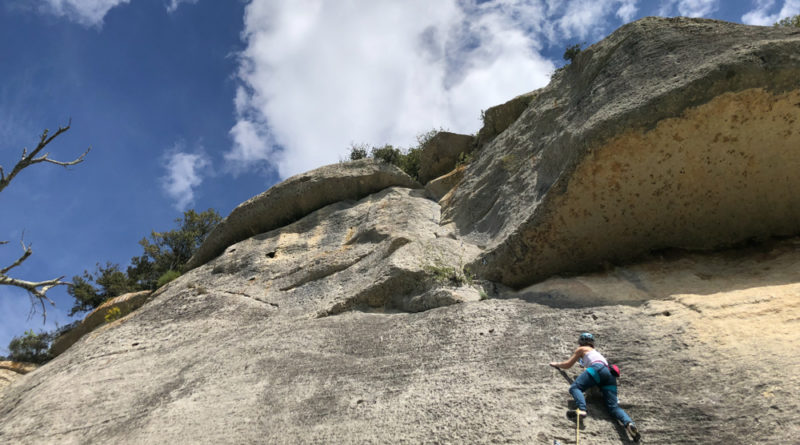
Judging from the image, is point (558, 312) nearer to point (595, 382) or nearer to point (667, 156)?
point (595, 382)

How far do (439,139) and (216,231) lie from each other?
19.7 ft

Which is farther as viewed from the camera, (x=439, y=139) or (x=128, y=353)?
(x=439, y=139)

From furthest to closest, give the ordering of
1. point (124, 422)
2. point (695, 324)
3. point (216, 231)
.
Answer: point (216, 231) → point (124, 422) → point (695, 324)

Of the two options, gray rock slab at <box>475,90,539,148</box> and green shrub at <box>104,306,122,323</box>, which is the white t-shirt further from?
green shrub at <box>104,306,122,323</box>

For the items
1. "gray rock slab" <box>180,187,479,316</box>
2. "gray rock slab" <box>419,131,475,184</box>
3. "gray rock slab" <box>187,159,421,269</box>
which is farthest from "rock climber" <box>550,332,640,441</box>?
"gray rock slab" <box>419,131,475,184</box>

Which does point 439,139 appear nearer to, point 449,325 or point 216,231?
point 216,231

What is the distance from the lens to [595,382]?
15.1 ft

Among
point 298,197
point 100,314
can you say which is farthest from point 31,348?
point 298,197

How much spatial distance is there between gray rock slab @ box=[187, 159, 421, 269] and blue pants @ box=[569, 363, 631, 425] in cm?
881

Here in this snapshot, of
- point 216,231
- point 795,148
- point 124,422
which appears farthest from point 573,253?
point 216,231

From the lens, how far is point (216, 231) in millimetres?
13094

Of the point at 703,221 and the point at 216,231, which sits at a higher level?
the point at 216,231

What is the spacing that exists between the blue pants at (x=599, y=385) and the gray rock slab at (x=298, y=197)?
8.81m

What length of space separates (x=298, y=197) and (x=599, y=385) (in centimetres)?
938
